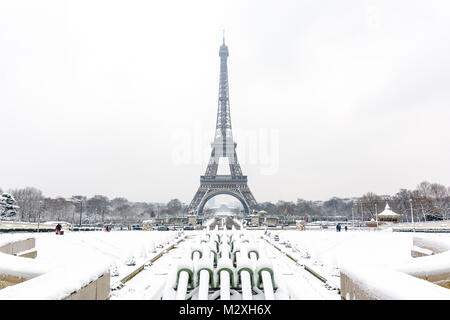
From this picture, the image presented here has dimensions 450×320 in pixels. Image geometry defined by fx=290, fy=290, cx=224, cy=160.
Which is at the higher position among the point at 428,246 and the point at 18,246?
the point at 428,246

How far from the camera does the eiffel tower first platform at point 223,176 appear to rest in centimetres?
6287

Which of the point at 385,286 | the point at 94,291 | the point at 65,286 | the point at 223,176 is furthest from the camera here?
the point at 223,176

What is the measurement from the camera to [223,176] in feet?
219

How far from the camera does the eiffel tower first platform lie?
6287 cm

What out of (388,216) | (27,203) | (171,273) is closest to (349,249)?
(171,273)

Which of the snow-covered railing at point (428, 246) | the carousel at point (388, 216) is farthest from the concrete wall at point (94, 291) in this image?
the carousel at point (388, 216)

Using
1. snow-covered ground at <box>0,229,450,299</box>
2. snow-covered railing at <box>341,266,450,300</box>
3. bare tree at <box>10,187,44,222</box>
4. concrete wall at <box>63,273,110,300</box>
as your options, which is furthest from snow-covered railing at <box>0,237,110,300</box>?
bare tree at <box>10,187,44,222</box>

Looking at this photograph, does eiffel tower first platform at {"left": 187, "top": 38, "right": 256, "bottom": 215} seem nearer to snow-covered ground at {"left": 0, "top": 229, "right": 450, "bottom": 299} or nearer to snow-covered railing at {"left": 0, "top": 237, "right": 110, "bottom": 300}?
snow-covered ground at {"left": 0, "top": 229, "right": 450, "bottom": 299}

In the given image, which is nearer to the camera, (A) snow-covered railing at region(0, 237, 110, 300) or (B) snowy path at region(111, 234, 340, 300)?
(A) snow-covered railing at region(0, 237, 110, 300)

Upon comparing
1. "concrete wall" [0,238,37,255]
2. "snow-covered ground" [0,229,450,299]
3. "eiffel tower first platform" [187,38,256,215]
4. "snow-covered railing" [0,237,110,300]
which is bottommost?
"snow-covered ground" [0,229,450,299]

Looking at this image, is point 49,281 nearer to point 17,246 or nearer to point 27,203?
point 17,246

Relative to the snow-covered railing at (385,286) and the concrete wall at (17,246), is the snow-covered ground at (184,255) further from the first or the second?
the snow-covered railing at (385,286)
